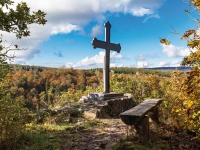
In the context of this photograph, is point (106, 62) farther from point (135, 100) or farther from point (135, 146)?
point (135, 146)

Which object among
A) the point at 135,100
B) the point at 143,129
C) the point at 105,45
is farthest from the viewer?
the point at 135,100

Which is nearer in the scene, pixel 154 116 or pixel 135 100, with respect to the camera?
pixel 154 116

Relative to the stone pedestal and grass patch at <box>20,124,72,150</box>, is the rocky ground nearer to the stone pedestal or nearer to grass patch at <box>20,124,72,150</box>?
grass patch at <box>20,124,72,150</box>

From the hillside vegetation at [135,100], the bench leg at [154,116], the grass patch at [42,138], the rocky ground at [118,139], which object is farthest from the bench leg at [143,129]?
the bench leg at [154,116]

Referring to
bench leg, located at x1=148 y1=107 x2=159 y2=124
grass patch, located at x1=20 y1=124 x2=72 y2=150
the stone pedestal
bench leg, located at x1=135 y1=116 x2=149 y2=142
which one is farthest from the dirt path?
the stone pedestal

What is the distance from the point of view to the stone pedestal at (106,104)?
767 cm

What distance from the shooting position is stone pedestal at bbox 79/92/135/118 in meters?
7.67

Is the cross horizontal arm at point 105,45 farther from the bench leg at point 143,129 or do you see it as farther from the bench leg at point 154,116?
the bench leg at point 143,129

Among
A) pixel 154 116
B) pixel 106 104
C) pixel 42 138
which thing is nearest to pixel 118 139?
pixel 42 138

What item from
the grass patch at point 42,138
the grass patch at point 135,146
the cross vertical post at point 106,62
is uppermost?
the cross vertical post at point 106,62

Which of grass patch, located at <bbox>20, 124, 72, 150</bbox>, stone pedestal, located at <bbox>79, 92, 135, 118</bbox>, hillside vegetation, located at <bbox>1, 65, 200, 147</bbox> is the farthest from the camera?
stone pedestal, located at <bbox>79, 92, 135, 118</bbox>

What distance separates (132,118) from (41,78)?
73041mm

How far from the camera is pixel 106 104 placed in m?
8.19

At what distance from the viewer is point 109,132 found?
5.53 metres
